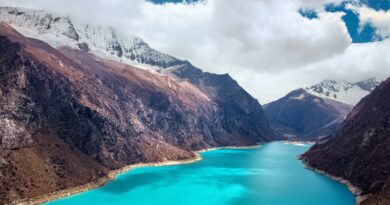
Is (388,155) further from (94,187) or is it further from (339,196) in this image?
(94,187)

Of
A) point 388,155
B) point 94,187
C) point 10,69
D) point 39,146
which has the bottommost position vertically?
point 94,187

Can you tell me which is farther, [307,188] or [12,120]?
[307,188]

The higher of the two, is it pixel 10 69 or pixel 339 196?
pixel 10 69

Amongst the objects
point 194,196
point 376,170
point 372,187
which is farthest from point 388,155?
point 194,196

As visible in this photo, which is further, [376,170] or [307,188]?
[307,188]

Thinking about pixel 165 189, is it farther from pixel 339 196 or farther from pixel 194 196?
pixel 339 196

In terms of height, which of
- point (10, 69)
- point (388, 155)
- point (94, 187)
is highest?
point (10, 69)

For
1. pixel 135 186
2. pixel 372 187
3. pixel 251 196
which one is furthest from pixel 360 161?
pixel 135 186

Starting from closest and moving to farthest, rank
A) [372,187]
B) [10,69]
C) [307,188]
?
[372,187] → [307,188] → [10,69]

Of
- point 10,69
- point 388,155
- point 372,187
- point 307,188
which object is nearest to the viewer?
point 372,187
